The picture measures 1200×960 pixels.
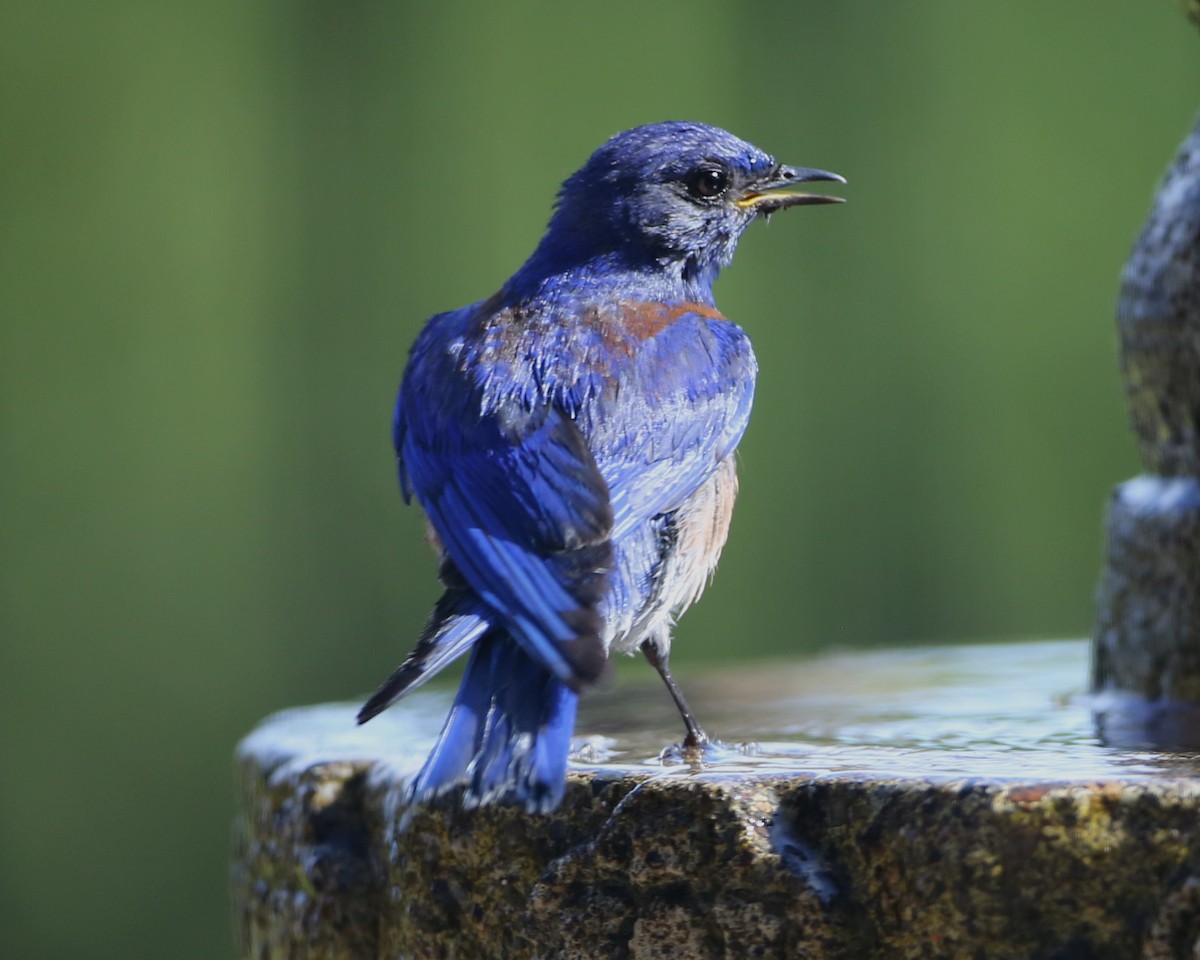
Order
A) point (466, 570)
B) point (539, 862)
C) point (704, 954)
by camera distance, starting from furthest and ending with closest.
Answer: point (466, 570)
point (539, 862)
point (704, 954)

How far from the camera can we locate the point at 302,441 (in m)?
6.52

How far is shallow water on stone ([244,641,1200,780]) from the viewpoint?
2.08 m

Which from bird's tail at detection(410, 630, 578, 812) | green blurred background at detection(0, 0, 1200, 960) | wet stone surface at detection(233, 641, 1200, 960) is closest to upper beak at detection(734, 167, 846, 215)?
wet stone surface at detection(233, 641, 1200, 960)

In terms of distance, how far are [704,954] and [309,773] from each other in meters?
0.71

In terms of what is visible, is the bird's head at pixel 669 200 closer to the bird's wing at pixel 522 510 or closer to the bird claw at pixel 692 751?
the bird's wing at pixel 522 510

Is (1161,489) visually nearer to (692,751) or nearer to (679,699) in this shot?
(679,699)

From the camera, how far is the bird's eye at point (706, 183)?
3.13 meters

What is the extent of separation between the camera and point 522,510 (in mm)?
2365

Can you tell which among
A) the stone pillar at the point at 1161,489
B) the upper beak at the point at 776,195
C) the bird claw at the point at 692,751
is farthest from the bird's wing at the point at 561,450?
the stone pillar at the point at 1161,489

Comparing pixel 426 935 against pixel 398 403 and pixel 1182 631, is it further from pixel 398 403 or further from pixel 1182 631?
pixel 1182 631

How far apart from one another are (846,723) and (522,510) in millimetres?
639

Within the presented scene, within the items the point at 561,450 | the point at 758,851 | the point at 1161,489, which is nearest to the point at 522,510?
the point at 561,450

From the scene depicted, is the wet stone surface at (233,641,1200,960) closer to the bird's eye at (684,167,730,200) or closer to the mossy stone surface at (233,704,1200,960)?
the mossy stone surface at (233,704,1200,960)

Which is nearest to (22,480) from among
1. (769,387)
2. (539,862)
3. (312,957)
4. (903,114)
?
(769,387)
